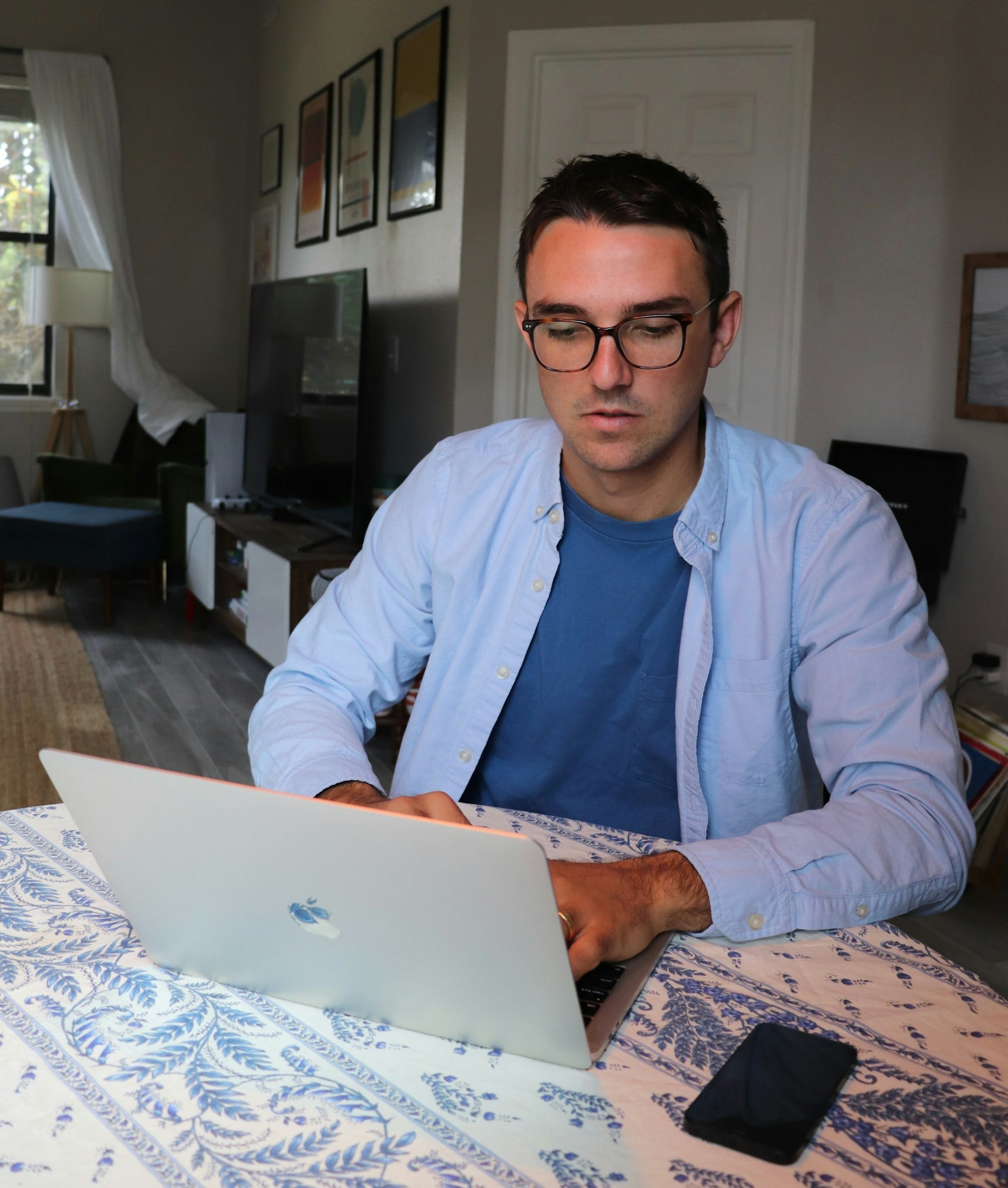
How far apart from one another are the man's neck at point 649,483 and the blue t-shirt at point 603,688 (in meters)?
0.01

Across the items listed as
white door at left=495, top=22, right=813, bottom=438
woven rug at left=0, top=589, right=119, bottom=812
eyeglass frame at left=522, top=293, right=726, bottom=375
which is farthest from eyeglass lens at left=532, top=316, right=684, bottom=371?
white door at left=495, top=22, right=813, bottom=438

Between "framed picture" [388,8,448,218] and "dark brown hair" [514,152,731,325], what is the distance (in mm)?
2903

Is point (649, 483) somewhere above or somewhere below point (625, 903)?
above

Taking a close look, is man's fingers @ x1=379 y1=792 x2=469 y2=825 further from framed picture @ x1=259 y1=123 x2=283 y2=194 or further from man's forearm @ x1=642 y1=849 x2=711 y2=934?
framed picture @ x1=259 y1=123 x2=283 y2=194

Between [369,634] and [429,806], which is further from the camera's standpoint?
[369,634]

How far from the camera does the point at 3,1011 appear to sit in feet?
2.66

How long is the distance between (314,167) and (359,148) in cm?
64

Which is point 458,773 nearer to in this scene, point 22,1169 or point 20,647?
point 22,1169

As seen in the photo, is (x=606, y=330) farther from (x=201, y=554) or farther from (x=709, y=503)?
(x=201, y=554)

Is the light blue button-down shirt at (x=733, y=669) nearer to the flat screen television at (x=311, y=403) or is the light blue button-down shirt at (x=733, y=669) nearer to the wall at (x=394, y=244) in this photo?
the wall at (x=394, y=244)

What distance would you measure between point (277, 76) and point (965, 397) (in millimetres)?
4322

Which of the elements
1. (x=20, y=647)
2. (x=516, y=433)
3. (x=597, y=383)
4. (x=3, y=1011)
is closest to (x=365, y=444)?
(x=20, y=647)

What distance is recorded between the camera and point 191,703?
4.08 m

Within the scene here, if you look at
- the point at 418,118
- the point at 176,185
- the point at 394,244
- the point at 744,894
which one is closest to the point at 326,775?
the point at 744,894
